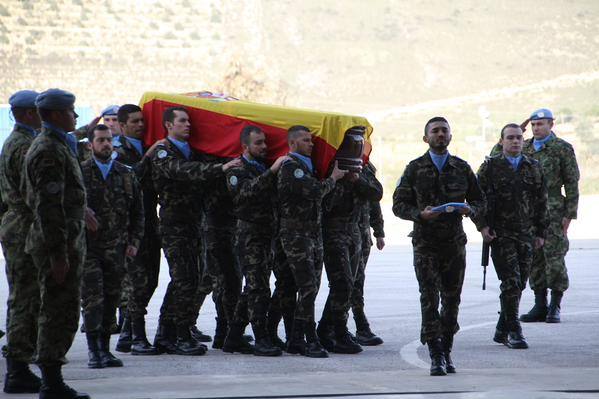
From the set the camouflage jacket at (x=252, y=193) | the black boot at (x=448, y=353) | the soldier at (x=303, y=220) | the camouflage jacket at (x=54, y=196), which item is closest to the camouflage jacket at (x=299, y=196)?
the soldier at (x=303, y=220)

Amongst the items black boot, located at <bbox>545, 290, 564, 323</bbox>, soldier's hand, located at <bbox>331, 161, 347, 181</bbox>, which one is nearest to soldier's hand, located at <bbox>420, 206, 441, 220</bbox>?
soldier's hand, located at <bbox>331, 161, 347, 181</bbox>

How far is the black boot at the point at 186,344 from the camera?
1096cm

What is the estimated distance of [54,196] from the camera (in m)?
8.10

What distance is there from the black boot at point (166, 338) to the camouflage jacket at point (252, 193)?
3.76ft

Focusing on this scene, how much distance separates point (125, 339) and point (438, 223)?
304 cm

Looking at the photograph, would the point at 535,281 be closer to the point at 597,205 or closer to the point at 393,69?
the point at 597,205

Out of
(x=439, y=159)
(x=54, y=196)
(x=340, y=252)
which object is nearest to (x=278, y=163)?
(x=340, y=252)

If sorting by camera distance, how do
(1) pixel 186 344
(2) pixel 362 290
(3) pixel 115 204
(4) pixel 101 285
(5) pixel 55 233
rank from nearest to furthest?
(5) pixel 55 233
(4) pixel 101 285
(3) pixel 115 204
(1) pixel 186 344
(2) pixel 362 290

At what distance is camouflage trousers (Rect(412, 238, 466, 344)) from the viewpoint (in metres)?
10.1

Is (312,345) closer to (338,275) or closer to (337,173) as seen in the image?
(338,275)

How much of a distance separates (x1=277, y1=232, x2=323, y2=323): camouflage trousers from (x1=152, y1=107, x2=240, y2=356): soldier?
0.79m

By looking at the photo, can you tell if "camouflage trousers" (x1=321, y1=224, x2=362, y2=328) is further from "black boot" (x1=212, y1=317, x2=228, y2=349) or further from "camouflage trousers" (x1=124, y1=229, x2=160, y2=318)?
"camouflage trousers" (x1=124, y1=229, x2=160, y2=318)

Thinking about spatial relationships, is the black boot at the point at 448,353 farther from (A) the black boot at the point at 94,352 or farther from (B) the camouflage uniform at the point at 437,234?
(A) the black boot at the point at 94,352

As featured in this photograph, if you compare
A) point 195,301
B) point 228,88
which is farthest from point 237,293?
point 228,88
